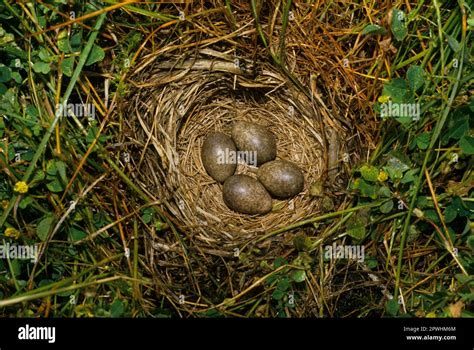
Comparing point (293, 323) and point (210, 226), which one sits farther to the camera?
point (210, 226)

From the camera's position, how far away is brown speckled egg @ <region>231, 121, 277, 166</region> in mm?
2617

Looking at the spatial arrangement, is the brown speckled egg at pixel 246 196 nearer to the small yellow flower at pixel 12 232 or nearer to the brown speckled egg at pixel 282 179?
the brown speckled egg at pixel 282 179

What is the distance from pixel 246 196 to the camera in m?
2.52

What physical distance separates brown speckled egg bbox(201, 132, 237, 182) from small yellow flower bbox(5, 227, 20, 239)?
90 cm

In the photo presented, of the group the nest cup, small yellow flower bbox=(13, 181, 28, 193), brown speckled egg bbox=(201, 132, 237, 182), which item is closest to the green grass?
small yellow flower bbox=(13, 181, 28, 193)

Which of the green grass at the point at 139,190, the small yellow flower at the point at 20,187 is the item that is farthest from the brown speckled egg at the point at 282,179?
the small yellow flower at the point at 20,187

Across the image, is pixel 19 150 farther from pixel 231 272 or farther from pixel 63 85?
pixel 231 272

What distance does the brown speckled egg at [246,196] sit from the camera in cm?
253

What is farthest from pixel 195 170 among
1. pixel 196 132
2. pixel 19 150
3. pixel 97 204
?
pixel 19 150

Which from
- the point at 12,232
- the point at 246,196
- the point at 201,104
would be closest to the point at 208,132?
the point at 201,104

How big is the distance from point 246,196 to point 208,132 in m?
0.41

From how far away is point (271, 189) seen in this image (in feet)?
8.48

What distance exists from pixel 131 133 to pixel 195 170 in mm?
453

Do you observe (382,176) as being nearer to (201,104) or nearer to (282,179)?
(282,179)
